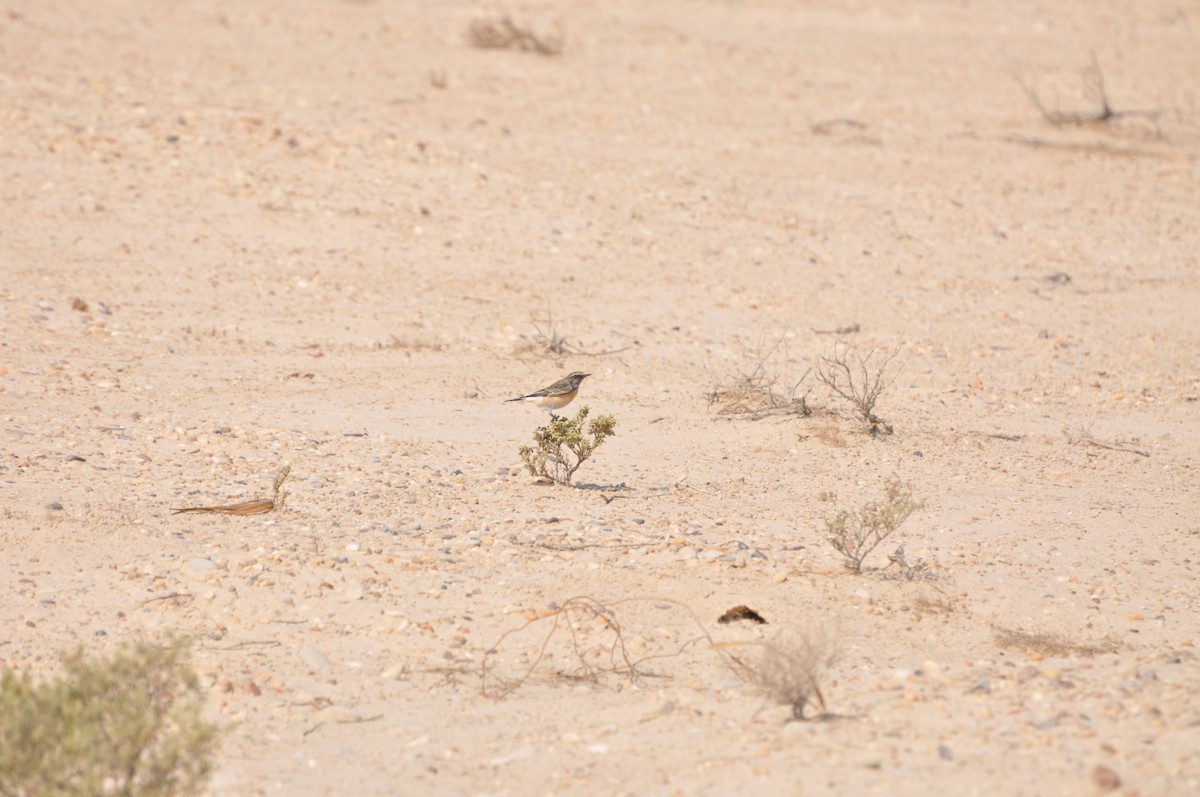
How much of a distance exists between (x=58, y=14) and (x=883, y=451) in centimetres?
1137

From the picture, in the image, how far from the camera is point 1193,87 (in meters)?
16.3

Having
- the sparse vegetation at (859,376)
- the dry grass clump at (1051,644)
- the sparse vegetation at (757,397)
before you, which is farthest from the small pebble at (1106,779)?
the sparse vegetation at (757,397)

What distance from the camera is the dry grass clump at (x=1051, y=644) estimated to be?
4803 millimetres

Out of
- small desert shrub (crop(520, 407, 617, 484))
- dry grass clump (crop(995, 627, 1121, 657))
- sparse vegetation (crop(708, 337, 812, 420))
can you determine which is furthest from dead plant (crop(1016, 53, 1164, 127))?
dry grass clump (crop(995, 627, 1121, 657))

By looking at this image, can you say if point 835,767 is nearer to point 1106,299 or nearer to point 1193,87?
point 1106,299

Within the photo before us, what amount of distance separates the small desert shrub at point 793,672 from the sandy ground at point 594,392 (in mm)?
71

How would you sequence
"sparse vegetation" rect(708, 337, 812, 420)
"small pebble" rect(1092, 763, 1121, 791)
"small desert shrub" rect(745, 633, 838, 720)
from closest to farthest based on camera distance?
"small pebble" rect(1092, 763, 1121, 791)
"small desert shrub" rect(745, 633, 838, 720)
"sparse vegetation" rect(708, 337, 812, 420)

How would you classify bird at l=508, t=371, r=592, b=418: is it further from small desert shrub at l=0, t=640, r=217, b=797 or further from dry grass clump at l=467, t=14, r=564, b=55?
dry grass clump at l=467, t=14, r=564, b=55

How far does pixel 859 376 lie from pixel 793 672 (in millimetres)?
4637

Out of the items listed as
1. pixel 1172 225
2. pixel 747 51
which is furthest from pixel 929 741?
pixel 747 51

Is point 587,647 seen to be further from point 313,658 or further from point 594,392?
point 594,392

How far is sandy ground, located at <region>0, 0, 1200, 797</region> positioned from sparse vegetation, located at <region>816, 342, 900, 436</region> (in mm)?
133

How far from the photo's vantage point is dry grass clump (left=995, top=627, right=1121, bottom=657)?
480 cm

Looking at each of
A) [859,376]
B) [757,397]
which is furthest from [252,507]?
[859,376]
